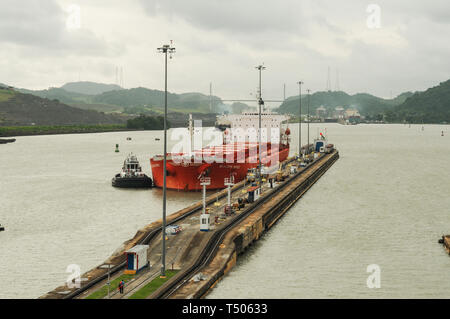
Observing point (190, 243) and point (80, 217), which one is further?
point (80, 217)

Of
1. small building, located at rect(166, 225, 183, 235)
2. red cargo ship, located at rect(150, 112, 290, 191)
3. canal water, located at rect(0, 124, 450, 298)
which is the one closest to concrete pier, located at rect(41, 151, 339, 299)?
small building, located at rect(166, 225, 183, 235)

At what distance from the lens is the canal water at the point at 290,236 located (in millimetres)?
27281

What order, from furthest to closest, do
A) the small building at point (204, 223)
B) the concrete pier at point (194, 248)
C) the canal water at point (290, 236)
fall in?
the small building at point (204, 223) → the canal water at point (290, 236) → the concrete pier at point (194, 248)

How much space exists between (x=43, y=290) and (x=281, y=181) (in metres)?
37.8

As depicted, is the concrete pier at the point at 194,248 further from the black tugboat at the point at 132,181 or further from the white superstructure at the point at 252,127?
the white superstructure at the point at 252,127

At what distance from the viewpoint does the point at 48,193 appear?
59.2 m

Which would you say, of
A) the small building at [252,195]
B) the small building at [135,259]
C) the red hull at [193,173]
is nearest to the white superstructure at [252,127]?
the red hull at [193,173]

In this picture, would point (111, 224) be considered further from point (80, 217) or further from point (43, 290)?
point (43, 290)

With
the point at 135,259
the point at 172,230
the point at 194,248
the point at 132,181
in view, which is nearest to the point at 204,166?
the point at 132,181

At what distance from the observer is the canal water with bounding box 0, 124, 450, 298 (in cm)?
2728

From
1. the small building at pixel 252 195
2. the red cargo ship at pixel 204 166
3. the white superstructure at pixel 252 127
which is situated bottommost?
the small building at pixel 252 195

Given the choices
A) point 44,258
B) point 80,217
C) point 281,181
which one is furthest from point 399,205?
point 44,258
